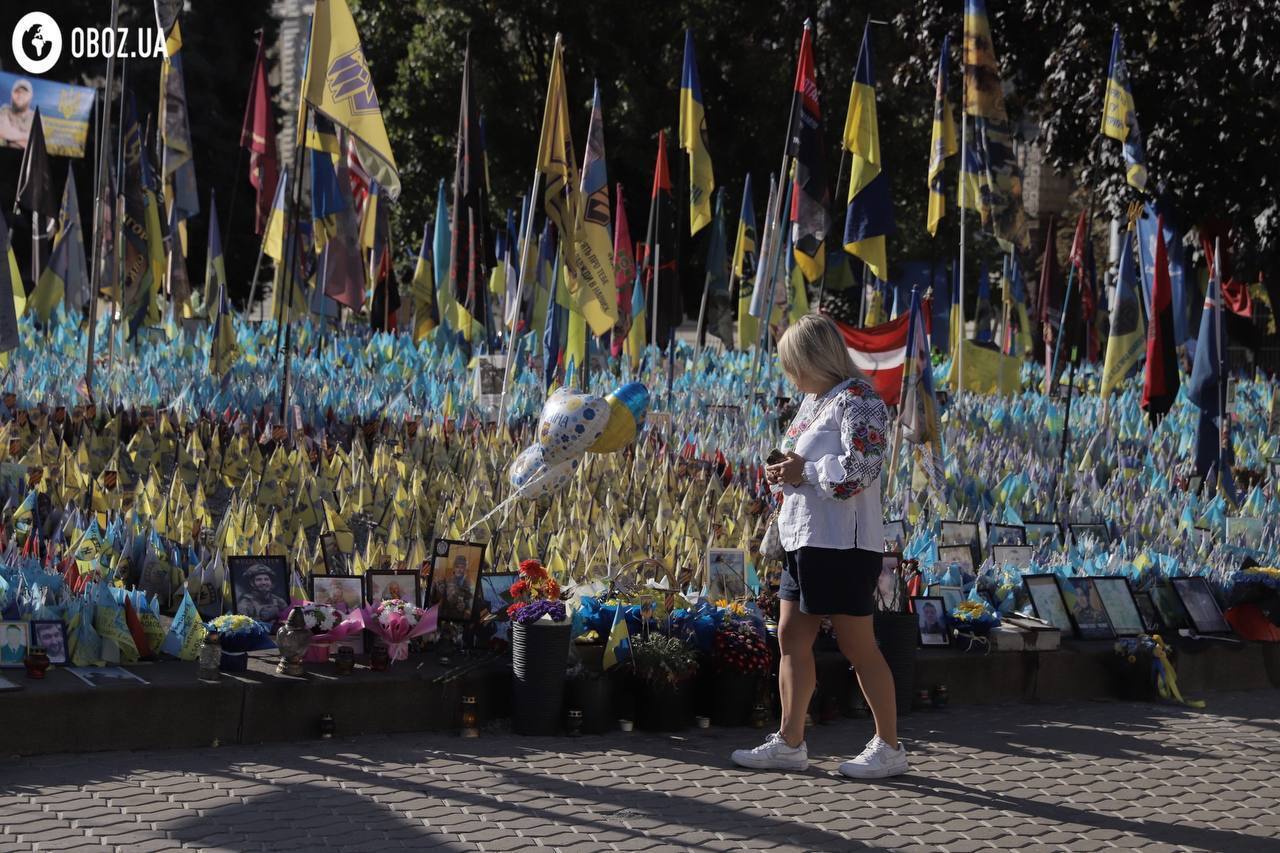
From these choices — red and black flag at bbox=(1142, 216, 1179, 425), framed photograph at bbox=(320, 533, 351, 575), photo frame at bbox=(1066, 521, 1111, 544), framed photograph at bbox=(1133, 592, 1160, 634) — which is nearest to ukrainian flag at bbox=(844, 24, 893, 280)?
red and black flag at bbox=(1142, 216, 1179, 425)

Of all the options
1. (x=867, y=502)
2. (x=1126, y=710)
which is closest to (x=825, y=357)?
(x=867, y=502)

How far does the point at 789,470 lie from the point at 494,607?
5.85ft

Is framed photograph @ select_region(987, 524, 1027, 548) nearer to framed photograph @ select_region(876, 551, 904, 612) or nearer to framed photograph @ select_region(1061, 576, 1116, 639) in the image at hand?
framed photograph @ select_region(1061, 576, 1116, 639)

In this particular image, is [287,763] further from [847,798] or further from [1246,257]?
[1246,257]

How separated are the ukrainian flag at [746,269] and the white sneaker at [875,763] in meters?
14.4

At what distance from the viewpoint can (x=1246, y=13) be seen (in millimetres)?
19422

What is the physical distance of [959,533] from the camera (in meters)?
8.91

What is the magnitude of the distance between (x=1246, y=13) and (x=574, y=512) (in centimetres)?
1402

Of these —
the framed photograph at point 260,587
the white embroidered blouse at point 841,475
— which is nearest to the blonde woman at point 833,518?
the white embroidered blouse at point 841,475

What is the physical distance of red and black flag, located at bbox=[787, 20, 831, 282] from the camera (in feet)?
40.8

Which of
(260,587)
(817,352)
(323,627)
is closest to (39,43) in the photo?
(260,587)

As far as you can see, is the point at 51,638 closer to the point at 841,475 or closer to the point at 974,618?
the point at 841,475

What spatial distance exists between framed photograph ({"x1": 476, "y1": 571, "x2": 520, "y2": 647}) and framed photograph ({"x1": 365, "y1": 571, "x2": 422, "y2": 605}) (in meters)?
0.28

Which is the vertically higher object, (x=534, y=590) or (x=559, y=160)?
(x=559, y=160)
